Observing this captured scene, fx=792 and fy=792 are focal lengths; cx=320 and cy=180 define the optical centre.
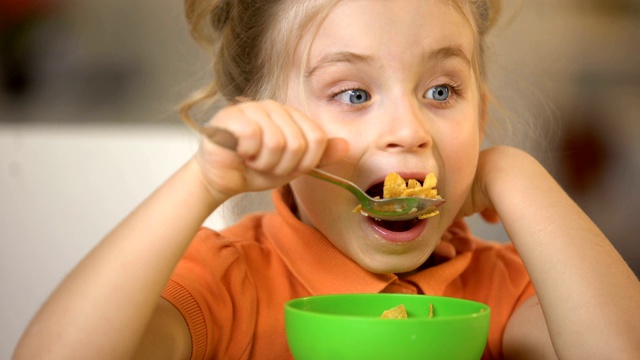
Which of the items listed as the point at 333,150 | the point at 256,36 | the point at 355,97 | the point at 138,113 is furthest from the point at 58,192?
the point at 333,150

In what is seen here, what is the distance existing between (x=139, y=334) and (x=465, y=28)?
554mm

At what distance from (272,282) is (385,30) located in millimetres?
362

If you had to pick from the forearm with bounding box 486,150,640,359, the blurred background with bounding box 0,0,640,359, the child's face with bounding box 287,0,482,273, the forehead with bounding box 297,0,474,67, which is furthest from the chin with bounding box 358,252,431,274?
the blurred background with bounding box 0,0,640,359

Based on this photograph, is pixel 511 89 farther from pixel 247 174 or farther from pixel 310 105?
pixel 247 174

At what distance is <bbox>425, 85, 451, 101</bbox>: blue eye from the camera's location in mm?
977

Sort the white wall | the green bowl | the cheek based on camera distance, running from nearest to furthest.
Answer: the green bowl
the cheek
the white wall

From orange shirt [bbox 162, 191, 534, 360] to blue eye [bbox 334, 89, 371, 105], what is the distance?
0.20m

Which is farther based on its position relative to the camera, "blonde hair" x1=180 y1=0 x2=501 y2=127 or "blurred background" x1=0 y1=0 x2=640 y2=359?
"blurred background" x1=0 y1=0 x2=640 y2=359

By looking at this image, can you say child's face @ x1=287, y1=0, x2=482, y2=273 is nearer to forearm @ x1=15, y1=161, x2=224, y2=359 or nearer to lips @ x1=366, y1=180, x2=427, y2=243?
lips @ x1=366, y1=180, x2=427, y2=243

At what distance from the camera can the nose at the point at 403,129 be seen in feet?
2.94

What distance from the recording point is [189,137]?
160 centimetres

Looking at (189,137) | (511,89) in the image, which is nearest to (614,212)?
(511,89)

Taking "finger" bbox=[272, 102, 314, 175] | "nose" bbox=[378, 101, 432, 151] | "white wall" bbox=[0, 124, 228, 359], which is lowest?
"white wall" bbox=[0, 124, 228, 359]

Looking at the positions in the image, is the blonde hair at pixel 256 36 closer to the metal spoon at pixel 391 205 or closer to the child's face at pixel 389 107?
the child's face at pixel 389 107
